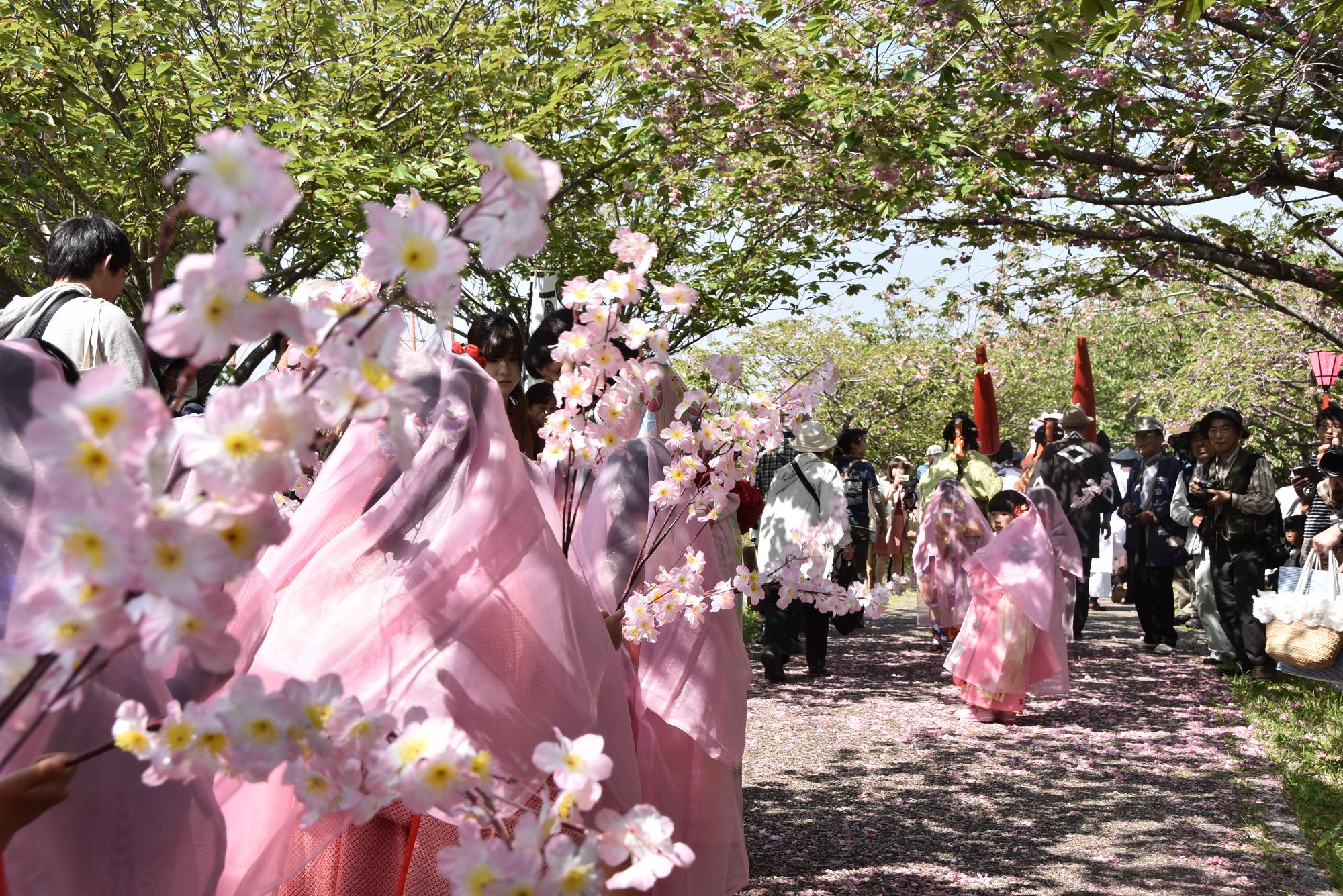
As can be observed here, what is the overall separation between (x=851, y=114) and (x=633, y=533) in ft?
15.0

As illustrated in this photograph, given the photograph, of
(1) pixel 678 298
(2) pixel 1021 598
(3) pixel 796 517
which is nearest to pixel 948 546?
(3) pixel 796 517

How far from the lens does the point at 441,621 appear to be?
2.28 m

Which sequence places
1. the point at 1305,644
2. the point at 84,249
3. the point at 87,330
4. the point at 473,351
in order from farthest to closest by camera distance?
the point at 1305,644
the point at 473,351
the point at 84,249
the point at 87,330

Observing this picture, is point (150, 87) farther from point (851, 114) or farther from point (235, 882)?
point (235, 882)

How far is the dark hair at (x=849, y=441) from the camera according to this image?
34.9 ft

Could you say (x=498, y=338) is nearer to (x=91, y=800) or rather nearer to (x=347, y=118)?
(x=91, y=800)

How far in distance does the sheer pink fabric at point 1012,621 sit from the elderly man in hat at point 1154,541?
9.25 ft

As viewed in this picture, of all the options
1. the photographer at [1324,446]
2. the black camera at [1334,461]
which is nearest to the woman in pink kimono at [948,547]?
the photographer at [1324,446]

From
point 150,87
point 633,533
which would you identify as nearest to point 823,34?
point 150,87

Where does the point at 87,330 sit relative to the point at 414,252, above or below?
above

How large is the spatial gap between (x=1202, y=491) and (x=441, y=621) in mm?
7431

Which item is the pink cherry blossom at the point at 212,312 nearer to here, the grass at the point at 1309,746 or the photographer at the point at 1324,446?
the grass at the point at 1309,746

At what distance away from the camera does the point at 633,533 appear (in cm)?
322

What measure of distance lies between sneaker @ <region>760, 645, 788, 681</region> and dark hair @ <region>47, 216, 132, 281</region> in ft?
19.4
